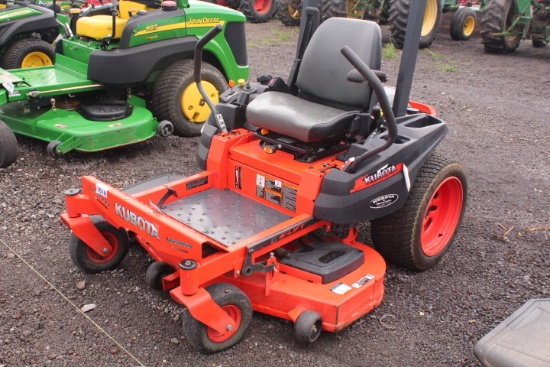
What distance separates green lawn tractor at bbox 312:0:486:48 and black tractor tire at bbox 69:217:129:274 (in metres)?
6.88

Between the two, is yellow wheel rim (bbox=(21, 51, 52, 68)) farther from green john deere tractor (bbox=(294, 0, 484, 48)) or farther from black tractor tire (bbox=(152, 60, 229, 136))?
green john deere tractor (bbox=(294, 0, 484, 48))

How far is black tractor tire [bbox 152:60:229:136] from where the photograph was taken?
16.9ft

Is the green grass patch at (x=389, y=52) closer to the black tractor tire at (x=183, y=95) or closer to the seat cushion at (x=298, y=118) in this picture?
the black tractor tire at (x=183, y=95)

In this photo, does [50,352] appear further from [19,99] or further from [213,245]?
[19,99]

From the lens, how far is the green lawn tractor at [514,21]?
387 inches

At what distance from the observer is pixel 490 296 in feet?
10.5

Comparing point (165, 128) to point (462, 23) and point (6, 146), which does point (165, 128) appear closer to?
point (6, 146)

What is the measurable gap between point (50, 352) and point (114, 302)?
44 cm

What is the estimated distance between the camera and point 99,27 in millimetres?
5062

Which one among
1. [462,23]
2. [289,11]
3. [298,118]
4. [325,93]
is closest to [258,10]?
[289,11]

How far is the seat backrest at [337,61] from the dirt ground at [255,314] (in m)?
1.05

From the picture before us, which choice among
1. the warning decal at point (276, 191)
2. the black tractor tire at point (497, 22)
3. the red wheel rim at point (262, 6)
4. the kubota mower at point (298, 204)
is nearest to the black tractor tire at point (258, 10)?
the red wheel rim at point (262, 6)

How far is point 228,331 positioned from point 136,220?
2.17 feet

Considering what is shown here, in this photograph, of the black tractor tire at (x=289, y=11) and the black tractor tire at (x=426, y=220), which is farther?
the black tractor tire at (x=289, y=11)
